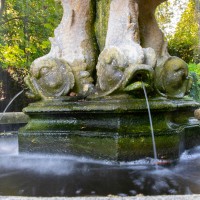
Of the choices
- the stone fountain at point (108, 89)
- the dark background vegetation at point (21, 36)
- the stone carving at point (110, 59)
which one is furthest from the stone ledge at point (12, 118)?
the dark background vegetation at point (21, 36)

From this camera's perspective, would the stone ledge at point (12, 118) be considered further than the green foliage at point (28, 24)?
No

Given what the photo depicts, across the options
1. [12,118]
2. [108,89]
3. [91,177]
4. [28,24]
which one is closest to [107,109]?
[108,89]

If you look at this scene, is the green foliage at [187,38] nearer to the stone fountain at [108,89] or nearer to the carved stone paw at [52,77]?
the stone fountain at [108,89]

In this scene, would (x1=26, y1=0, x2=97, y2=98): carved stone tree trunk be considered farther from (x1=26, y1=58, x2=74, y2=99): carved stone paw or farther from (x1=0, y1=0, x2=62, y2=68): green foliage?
(x1=0, y1=0, x2=62, y2=68): green foliage

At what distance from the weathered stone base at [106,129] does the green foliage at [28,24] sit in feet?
26.3

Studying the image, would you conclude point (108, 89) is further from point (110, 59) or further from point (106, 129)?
point (106, 129)

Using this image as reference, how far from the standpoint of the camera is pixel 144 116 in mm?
4270

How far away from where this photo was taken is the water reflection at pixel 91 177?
9.61 ft

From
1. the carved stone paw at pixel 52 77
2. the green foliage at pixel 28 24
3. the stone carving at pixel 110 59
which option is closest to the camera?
the stone carving at pixel 110 59

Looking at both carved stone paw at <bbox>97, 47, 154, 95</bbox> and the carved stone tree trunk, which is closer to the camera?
carved stone paw at <bbox>97, 47, 154, 95</bbox>

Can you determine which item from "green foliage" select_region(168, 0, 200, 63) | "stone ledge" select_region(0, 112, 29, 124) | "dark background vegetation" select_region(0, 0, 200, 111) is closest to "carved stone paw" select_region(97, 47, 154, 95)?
"stone ledge" select_region(0, 112, 29, 124)

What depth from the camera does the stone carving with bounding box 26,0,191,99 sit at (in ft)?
14.6

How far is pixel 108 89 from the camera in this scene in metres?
4.54

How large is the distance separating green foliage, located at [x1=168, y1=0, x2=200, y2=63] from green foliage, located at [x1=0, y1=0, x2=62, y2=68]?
27.4 ft
